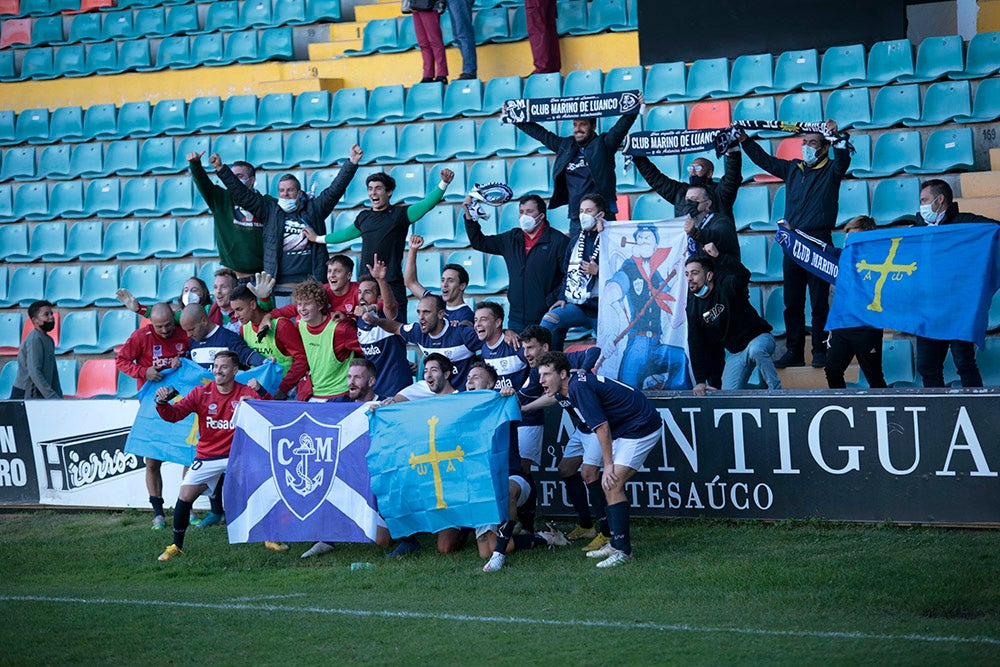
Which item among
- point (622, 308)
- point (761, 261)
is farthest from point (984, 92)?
point (622, 308)

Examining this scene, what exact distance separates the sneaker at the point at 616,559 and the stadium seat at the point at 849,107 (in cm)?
605

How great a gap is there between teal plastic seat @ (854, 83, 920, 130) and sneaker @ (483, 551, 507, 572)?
6.45 metres

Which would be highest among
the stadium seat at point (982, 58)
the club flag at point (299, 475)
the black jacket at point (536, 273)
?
the stadium seat at point (982, 58)

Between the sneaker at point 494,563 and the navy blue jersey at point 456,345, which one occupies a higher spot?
the navy blue jersey at point 456,345

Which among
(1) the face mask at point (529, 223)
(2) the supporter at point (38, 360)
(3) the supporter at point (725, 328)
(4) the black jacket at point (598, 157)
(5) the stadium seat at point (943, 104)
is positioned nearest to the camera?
(3) the supporter at point (725, 328)

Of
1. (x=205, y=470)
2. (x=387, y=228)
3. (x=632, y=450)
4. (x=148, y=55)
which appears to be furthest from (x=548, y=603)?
(x=148, y=55)

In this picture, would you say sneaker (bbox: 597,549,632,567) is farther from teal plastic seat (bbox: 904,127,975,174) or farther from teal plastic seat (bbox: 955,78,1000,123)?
teal plastic seat (bbox: 955,78,1000,123)

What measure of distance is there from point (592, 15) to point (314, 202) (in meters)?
4.96

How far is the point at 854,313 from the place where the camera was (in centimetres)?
986

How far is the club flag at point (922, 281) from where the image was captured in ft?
31.1

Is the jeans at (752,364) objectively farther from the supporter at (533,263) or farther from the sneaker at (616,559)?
the sneaker at (616,559)

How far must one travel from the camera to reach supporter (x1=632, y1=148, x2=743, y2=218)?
1063cm

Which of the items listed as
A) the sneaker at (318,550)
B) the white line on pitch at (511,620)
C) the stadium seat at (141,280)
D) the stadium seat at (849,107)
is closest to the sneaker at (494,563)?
the white line on pitch at (511,620)

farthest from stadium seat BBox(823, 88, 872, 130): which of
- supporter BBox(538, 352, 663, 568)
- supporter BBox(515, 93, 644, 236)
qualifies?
supporter BBox(538, 352, 663, 568)
